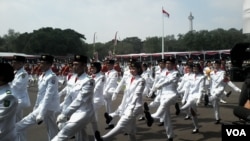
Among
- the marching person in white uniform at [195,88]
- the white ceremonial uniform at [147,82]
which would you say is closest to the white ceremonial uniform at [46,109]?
the marching person in white uniform at [195,88]

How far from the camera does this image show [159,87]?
8586 mm

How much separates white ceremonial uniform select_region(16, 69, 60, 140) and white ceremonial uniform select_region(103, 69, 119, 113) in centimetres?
445

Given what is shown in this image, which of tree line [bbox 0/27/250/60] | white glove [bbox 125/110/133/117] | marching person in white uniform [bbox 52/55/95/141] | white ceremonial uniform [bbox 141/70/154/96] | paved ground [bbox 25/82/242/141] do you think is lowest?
paved ground [bbox 25/82/242/141]

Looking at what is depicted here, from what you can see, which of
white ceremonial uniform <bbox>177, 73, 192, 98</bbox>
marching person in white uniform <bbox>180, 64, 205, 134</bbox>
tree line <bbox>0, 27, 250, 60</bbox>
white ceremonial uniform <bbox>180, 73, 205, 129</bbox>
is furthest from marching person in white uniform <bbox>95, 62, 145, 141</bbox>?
tree line <bbox>0, 27, 250, 60</bbox>

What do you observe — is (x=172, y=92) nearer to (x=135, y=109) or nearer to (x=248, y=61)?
(x=135, y=109)

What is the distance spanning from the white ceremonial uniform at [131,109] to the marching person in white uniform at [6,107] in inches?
98.0

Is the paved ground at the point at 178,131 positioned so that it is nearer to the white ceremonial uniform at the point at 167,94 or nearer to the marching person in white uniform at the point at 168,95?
the marching person in white uniform at the point at 168,95

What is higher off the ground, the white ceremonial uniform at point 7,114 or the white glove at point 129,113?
the white ceremonial uniform at point 7,114

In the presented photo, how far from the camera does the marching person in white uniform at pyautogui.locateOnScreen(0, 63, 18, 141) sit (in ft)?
12.5

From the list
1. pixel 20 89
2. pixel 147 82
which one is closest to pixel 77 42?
pixel 147 82

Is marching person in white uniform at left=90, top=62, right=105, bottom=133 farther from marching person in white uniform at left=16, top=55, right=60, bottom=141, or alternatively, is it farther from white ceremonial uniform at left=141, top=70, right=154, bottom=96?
white ceremonial uniform at left=141, top=70, right=154, bottom=96

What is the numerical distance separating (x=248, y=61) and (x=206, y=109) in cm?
1029

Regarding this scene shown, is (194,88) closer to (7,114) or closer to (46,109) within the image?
(46,109)

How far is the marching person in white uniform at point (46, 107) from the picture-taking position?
20.6 ft
